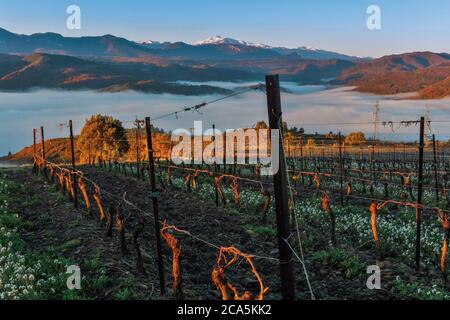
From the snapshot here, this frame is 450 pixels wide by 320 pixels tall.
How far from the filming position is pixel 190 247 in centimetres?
1545

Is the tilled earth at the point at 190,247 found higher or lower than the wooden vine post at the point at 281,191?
lower

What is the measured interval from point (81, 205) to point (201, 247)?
861 cm

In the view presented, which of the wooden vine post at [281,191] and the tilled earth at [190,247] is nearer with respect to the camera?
the wooden vine post at [281,191]

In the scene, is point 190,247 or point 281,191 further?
point 190,247

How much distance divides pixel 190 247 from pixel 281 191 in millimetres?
8464

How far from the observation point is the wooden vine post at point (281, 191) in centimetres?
760

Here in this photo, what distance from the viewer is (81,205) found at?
21406 mm

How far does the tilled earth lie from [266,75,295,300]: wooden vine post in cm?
94

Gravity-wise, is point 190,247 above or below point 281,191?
below

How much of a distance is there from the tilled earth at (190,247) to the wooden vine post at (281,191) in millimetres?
939

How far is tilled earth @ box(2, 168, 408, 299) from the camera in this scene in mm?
11812
